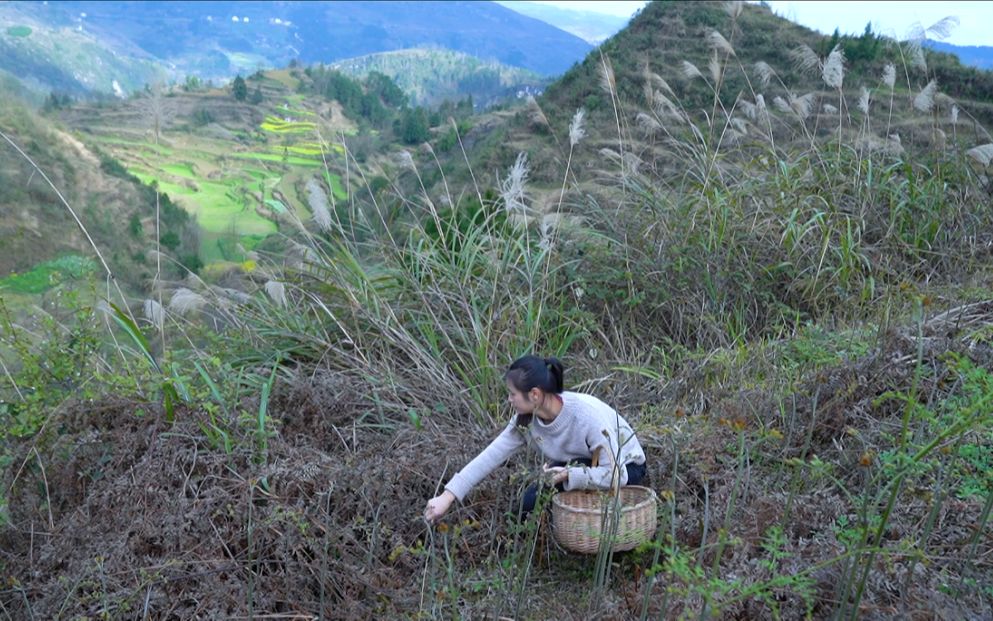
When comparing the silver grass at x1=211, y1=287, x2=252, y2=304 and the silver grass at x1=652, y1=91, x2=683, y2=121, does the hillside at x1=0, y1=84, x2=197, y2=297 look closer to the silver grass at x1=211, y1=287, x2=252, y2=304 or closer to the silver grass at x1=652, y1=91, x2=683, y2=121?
the silver grass at x1=211, y1=287, x2=252, y2=304

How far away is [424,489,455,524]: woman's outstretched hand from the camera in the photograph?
288 cm

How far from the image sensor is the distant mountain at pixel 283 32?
269ft

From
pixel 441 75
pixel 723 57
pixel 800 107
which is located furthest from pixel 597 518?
pixel 441 75

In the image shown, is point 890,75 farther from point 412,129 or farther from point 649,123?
point 412,129

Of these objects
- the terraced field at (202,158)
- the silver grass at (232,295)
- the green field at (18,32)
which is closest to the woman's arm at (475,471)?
the silver grass at (232,295)

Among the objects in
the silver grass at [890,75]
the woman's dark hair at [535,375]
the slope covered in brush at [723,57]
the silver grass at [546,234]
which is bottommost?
the woman's dark hair at [535,375]

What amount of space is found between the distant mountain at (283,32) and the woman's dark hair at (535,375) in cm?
6354

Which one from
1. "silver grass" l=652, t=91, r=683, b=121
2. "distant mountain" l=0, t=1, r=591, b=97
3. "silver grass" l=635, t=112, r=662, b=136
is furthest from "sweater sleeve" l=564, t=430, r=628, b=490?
"distant mountain" l=0, t=1, r=591, b=97

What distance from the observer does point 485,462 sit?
3090 mm

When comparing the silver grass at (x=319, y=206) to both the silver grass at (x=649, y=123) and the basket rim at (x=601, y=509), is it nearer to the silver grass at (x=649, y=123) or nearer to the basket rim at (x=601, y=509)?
the basket rim at (x=601, y=509)

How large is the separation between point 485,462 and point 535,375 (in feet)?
1.33

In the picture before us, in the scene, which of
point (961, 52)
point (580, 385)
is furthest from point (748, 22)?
point (580, 385)

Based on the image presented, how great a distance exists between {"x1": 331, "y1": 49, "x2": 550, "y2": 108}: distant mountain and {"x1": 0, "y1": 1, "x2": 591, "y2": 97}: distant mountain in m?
7.80

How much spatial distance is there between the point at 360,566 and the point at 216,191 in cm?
2057
